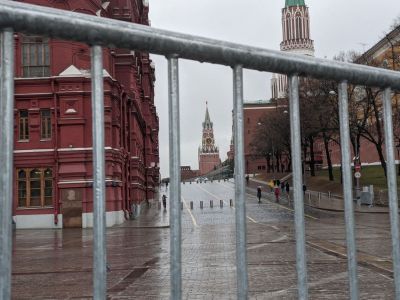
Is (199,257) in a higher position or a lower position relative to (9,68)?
lower

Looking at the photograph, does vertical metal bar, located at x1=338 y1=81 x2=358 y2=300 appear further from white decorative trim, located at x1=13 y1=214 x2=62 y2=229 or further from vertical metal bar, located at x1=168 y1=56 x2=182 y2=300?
white decorative trim, located at x1=13 y1=214 x2=62 y2=229

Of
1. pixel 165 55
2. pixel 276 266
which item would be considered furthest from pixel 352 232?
pixel 276 266

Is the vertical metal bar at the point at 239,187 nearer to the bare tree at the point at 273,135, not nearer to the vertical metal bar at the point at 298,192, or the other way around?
the vertical metal bar at the point at 298,192

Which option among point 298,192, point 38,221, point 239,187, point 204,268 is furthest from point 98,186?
point 38,221

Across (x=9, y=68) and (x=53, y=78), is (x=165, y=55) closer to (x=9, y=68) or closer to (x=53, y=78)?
(x=9, y=68)

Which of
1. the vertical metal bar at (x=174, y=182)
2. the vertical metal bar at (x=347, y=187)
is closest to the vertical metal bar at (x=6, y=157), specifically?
the vertical metal bar at (x=174, y=182)

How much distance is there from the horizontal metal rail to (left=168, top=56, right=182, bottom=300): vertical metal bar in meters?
0.11

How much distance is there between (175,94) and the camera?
8.03ft

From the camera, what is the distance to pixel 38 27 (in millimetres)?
2119

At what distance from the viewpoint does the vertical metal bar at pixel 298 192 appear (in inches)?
103

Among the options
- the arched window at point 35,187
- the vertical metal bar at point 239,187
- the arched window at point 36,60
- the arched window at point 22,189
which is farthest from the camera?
the arched window at point 36,60

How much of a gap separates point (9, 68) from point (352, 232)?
176 centimetres

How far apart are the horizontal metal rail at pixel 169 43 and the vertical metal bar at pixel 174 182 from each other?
0.11 m

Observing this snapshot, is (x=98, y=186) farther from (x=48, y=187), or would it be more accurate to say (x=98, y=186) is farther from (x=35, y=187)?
(x=48, y=187)
